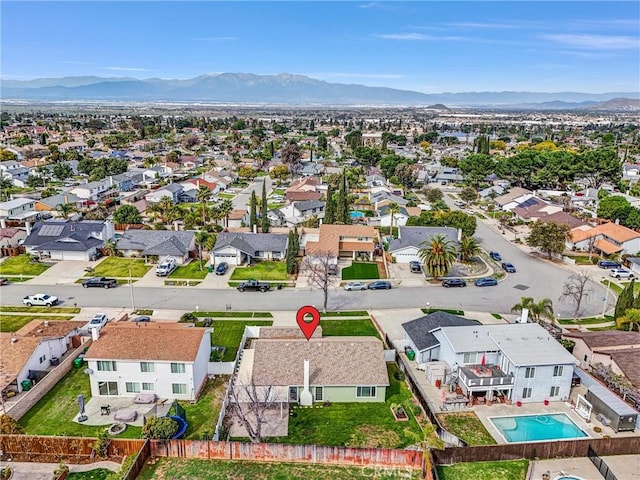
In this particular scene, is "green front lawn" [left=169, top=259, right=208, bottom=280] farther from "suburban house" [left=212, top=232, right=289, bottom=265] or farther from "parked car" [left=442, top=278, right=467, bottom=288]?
"parked car" [left=442, top=278, right=467, bottom=288]

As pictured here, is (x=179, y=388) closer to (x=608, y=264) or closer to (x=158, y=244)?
(x=158, y=244)

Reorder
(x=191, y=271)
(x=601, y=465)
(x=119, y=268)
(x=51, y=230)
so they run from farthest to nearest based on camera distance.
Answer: (x=51, y=230) → (x=119, y=268) → (x=191, y=271) → (x=601, y=465)

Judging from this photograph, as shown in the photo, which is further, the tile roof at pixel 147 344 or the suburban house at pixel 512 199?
the suburban house at pixel 512 199

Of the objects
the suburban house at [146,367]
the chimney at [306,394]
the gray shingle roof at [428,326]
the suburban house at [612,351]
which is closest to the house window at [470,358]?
the gray shingle roof at [428,326]

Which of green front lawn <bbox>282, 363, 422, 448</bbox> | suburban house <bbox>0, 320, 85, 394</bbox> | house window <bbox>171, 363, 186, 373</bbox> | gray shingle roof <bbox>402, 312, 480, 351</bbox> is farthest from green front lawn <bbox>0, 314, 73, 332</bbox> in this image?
gray shingle roof <bbox>402, 312, 480, 351</bbox>

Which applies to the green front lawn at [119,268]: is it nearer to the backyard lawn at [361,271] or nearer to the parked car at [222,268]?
the parked car at [222,268]

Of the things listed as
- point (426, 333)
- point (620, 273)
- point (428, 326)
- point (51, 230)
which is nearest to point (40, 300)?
point (51, 230)
